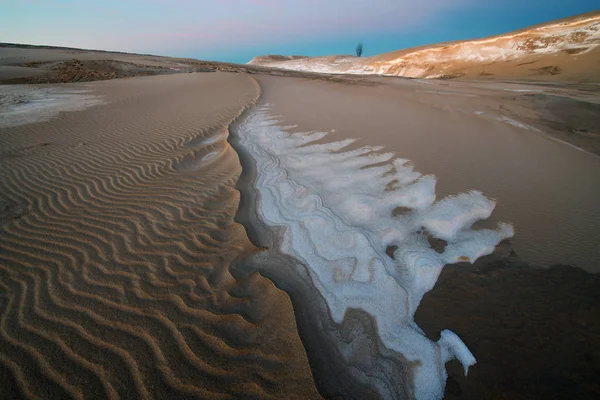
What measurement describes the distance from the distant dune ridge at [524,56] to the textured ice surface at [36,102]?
29275 millimetres

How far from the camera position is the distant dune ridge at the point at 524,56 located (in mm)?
20547

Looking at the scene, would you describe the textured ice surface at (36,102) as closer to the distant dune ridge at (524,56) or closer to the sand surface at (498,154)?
the sand surface at (498,154)

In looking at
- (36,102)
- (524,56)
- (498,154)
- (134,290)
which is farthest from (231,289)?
(524,56)

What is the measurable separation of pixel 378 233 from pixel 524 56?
31.6 m

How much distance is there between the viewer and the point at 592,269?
Answer: 311cm

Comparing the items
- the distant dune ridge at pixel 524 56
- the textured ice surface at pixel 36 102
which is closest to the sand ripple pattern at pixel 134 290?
the textured ice surface at pixel 36 102

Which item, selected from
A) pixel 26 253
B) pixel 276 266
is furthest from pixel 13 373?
pixel 276 266

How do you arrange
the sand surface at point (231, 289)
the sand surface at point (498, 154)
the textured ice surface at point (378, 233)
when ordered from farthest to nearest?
the sand surface at point (498, 154) < the textured ice surface at point (378, 233) < the sand surface at point (231, 289)

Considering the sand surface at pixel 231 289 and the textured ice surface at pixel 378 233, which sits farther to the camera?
the textured ice surface at pixel 378 233

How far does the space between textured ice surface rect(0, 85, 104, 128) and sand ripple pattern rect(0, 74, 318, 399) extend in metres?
4.84

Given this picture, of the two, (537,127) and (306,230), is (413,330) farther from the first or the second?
(537,127)

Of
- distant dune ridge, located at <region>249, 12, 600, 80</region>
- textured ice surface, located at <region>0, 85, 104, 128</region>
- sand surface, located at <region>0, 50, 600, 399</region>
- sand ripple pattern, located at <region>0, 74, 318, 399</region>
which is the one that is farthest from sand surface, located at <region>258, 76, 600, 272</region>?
distant dune ridge, located at <region>249, 12, 600, 80</region>

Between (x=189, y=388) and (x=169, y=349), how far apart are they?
0.42m

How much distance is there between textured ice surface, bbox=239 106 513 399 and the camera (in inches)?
101
